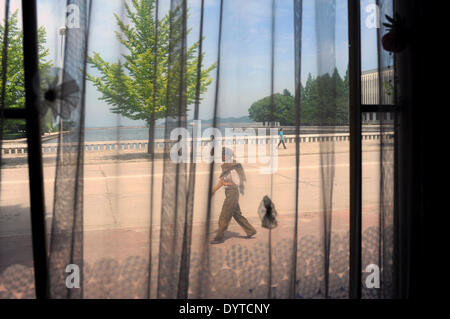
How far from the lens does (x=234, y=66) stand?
131cm

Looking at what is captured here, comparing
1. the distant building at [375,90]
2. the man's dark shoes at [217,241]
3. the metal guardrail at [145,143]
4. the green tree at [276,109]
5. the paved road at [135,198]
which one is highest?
the distant building at [375,90]

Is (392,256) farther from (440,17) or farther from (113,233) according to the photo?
(113,233)

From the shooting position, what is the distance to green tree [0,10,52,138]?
1129mm

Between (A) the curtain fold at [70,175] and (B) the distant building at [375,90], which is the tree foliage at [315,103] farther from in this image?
(A) the curtain fold at [70,175]

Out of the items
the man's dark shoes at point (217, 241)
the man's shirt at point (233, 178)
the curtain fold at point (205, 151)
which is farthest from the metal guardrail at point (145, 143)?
the man's dark shoes at point (217, 241)

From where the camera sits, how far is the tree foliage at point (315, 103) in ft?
4.45

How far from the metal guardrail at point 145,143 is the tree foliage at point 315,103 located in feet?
0.20

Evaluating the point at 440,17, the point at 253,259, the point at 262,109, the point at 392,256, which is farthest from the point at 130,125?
the point at 440,17

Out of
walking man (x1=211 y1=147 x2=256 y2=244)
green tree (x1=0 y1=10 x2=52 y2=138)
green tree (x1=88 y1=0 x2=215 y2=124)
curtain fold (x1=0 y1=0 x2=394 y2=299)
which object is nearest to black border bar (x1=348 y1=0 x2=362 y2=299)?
curtain fold (x1=0 y1=0 x2=394 y2=299)

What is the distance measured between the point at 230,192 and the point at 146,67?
1.79 feet

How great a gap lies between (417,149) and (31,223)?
57.4 inches

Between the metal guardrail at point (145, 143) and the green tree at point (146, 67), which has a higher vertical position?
the green tree at point (146, 67)

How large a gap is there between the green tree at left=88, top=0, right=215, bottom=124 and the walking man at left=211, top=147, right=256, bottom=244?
26cm

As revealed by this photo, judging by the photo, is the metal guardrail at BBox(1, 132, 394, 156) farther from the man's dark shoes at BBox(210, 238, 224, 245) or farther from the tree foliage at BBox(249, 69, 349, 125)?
the man's dark shoes at BBox(210, 238, 224, 245)
